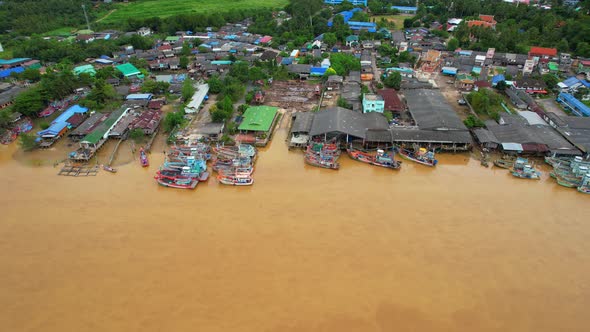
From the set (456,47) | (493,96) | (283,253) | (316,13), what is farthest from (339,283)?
(316,13)

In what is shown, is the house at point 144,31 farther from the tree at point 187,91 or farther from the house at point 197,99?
the tree at point 187,91

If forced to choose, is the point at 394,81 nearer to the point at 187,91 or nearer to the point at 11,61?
the point at 187,91

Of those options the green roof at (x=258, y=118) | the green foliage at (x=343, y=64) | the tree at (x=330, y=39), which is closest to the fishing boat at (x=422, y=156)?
the green roof at (x=258, y=118)

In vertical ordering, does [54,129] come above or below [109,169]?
above

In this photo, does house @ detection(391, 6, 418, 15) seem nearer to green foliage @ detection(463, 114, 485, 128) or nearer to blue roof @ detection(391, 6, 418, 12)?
blue roof @ detection(391, 6, 418, 12)

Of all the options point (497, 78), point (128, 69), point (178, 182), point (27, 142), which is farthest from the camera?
point (128, 69)

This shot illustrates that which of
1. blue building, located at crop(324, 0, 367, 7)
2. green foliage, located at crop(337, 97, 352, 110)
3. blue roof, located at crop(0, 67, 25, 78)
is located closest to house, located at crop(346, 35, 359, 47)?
green foliage, located at crop(337, 97, 352, 110)

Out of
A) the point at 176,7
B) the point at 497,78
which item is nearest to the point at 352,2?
the point at 176,7
